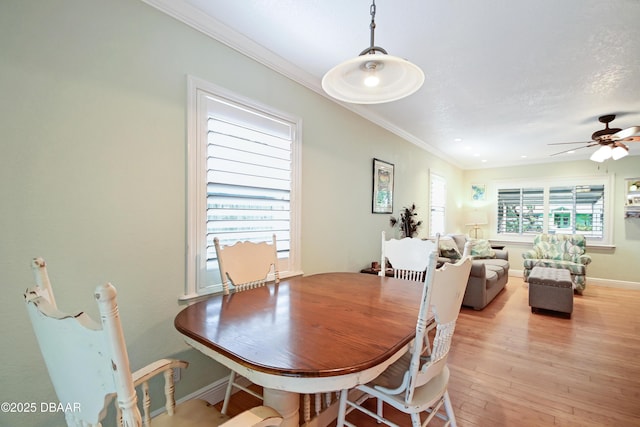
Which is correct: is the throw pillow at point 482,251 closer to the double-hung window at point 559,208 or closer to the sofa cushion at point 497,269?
the sofa cushion at point 497,269

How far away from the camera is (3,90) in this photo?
1.23m

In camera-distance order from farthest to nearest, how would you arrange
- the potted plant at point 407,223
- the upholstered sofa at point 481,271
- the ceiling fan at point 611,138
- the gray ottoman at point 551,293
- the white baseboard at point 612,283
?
the white baseboard at point 612,283 → the potted plant at point 407,223 → the upholstered sofa at point 481,271 → the gray ottoman at point 551,293 → the ceiling fan at point 611,138

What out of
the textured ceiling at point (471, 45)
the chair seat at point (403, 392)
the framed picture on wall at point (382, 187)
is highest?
the textured ceiling at point (471, 45)

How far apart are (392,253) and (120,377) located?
6.89 ft

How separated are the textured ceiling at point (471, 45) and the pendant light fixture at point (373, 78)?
24.5 inches

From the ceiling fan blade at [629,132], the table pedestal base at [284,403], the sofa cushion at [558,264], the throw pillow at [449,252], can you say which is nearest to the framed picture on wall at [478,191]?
the sofa cushion at [558,264]

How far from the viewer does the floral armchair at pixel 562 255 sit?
4770 millimetres

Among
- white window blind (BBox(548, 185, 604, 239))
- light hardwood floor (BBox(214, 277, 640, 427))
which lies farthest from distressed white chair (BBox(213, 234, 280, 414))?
white window blind (BBox(548, 185, 604, 239))

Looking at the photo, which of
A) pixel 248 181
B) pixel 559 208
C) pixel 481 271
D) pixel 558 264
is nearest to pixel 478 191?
pixel 559 208

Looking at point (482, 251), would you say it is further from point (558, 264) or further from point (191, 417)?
point (191, 417)

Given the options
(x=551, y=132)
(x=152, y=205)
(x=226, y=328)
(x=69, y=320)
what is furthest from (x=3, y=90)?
(x=551, y=132)

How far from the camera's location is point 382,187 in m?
3.87

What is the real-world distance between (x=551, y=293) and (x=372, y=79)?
4.05 meters

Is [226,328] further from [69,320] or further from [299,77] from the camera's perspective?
[299,77]
